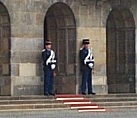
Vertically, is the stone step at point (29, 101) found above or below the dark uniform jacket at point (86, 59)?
below

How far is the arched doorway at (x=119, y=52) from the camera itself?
38.3 meters

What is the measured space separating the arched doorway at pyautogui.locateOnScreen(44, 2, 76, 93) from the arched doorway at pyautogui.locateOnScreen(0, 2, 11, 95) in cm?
230

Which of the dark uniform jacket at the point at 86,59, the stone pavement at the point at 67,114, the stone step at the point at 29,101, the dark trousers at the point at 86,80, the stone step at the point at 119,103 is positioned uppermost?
the dark uniform jacket at the point at 86,59

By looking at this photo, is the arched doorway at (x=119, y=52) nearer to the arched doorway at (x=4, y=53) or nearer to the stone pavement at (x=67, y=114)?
the arched doorway at (x=4, y=53)

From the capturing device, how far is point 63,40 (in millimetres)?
36969

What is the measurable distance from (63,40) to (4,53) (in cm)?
303

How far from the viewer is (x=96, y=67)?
36812 millimetres

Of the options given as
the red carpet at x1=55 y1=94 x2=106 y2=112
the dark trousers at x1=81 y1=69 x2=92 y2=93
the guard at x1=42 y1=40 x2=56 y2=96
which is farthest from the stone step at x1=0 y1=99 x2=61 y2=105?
the dark trousers at x1=81 y1=69 x2=92 y2=93

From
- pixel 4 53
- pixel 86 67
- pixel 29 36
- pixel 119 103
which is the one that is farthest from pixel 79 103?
pixel 4 53

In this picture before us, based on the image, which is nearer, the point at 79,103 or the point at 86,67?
the point at 79,103

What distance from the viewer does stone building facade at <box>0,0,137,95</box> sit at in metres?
34.9

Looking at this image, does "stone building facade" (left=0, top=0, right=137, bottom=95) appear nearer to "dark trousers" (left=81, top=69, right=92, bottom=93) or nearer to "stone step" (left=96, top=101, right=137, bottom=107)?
"dark trousers" (left=81, top=69, right=92, bottom=93)

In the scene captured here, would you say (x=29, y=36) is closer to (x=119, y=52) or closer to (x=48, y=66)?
(x=48, y=66)

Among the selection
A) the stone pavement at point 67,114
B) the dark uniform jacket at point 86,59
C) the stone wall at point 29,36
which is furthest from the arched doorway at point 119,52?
the stone pavement at point 67,114
